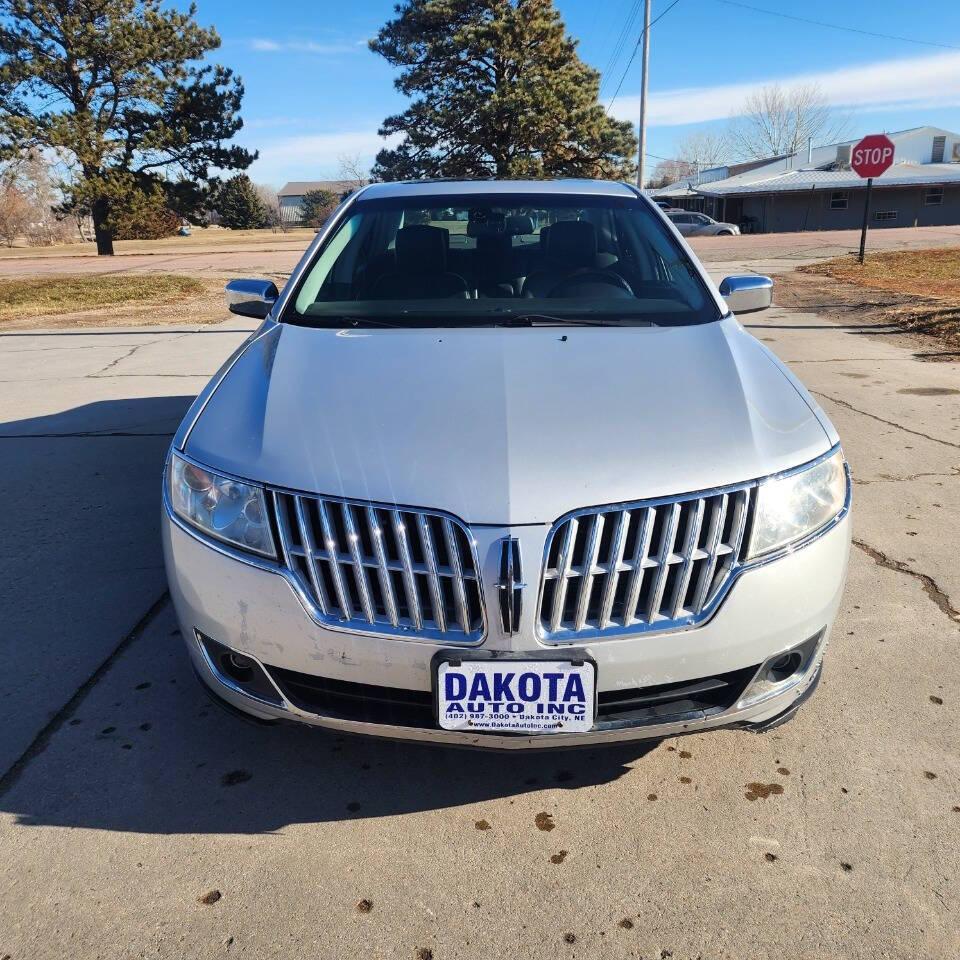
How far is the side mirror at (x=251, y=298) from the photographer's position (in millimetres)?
3809

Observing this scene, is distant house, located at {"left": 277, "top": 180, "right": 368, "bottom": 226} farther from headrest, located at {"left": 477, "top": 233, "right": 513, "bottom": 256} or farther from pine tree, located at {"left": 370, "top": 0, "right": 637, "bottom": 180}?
headrest, located at {"left": 477, "top": 233, "right": 513, "bottom": 256}

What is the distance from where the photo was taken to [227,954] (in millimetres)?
1911

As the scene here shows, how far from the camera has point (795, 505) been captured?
7.20ft

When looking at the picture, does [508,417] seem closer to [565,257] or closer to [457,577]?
[457,577]

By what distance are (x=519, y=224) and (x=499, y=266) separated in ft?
1.03

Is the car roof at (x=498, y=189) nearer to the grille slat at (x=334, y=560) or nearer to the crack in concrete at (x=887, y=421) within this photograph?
the grille slat at (x=334, y=560)

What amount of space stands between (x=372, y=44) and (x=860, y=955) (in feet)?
140

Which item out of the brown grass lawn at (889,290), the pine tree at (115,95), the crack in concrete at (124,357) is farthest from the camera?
the pine tree at (115,95)

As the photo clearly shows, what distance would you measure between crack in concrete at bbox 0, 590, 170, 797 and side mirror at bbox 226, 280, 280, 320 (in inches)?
52.1

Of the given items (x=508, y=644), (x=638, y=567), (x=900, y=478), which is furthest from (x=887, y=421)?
(x=508, y=644)

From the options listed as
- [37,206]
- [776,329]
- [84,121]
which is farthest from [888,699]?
[37,206]

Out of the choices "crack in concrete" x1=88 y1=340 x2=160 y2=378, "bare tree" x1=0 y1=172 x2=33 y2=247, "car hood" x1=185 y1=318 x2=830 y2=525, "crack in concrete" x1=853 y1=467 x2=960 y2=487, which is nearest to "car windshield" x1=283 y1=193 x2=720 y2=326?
"car hood" x1=185 y1=318 x2=830 y2=525

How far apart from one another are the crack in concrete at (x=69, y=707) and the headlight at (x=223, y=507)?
941 mm

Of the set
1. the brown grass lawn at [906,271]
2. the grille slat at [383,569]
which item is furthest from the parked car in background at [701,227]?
the grille slat at [383,569]
